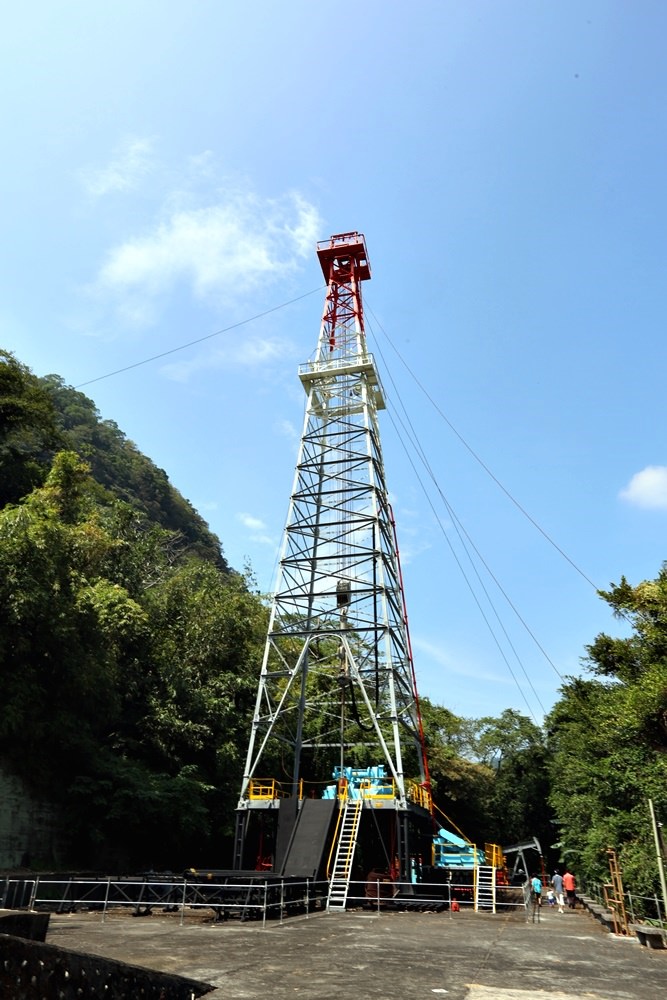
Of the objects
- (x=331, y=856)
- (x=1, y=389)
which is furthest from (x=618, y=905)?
(x=1, y=389)

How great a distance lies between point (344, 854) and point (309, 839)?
3.80ft

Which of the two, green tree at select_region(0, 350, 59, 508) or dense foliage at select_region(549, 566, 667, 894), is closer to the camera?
dense foliage at select_region(549, 566, 667, 894)

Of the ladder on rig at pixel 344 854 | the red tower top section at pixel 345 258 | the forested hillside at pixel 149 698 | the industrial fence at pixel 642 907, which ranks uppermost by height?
the red tower top section at pixel 345 258

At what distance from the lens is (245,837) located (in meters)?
19.2

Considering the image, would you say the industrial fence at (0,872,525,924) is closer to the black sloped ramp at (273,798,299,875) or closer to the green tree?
the black sloped ramp at (273,798,299,875)

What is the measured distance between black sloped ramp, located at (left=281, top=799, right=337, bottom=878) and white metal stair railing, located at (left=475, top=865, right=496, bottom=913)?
4.35 meters

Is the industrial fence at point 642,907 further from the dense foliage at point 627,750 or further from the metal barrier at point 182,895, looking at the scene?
the metal barrier at point 182,895

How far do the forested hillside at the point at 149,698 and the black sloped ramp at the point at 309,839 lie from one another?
17.8ft

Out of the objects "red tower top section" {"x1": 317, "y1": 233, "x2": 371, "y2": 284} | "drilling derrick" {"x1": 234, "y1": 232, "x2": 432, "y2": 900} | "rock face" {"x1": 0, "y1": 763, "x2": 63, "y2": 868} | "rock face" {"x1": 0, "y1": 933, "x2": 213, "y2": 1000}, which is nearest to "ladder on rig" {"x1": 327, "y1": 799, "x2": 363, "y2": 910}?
"drilling derrick" {"x1": 234, "y1": 232, "x2": 432, "y2": 900}

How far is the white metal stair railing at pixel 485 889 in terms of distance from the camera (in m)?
17.8

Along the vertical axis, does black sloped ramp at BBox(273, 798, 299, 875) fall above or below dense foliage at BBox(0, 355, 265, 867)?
below

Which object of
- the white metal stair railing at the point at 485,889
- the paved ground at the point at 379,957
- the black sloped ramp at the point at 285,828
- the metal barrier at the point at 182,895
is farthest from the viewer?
the black sloped ramp at the point at 285,828

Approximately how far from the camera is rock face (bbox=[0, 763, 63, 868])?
72.3 feet

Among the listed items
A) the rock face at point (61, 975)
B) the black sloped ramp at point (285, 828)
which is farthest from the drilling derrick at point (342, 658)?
the rock face at point (61, 975)
